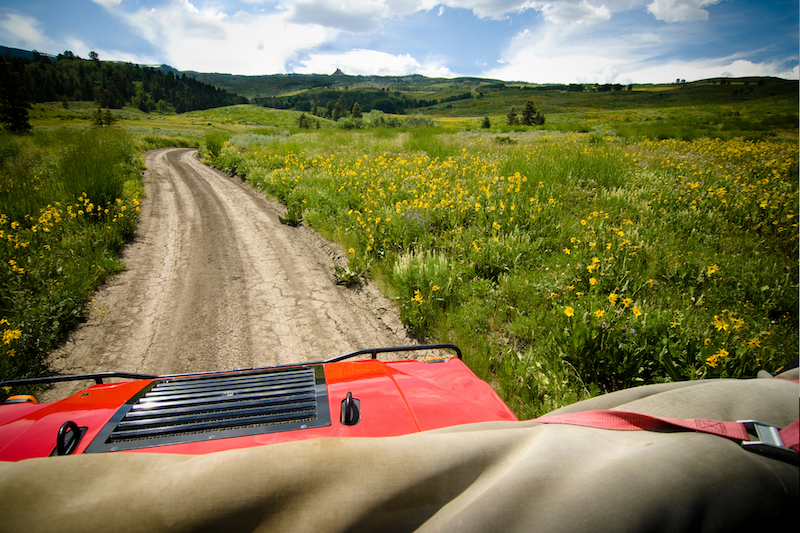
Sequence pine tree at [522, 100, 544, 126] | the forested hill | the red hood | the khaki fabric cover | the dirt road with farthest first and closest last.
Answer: the forested hill, pine tree at [522, 100, 544, 126], the dirt road, the red hood, the khaki fabric cover

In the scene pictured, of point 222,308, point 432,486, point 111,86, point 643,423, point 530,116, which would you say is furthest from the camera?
point 111,86

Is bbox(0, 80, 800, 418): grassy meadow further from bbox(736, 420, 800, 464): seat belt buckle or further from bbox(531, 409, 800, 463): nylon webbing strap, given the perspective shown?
bbox(736, 420, 800, 464): seat belt buckle

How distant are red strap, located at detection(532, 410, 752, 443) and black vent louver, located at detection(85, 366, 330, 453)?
1.14 meters

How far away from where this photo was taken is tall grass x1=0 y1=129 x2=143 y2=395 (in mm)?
3982

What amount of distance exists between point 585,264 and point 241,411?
4.56 metres

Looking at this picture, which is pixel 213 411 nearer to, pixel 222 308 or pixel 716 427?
pixel 716 427

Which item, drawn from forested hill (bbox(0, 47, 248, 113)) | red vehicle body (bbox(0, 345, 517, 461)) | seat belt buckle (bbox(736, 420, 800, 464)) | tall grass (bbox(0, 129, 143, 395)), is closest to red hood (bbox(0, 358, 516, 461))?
red vehicle body (bbox(0, 345, 517, 461))

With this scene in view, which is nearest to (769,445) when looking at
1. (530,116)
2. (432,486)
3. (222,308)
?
(432,486)

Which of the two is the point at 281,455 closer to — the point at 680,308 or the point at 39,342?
the point at 680,308

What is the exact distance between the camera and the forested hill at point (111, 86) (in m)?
103

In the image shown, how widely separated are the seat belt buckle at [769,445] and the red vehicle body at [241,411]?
98cm

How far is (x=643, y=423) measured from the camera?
123 centimetres

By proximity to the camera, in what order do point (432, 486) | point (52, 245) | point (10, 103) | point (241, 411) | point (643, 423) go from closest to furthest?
1. point (432, 486)
2. point (643, 423)
3. point (241, 411)
4. point (52, 245)
5. point (10, 103)

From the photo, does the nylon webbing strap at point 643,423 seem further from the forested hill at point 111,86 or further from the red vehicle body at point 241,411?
the forested hill at point 111,86
